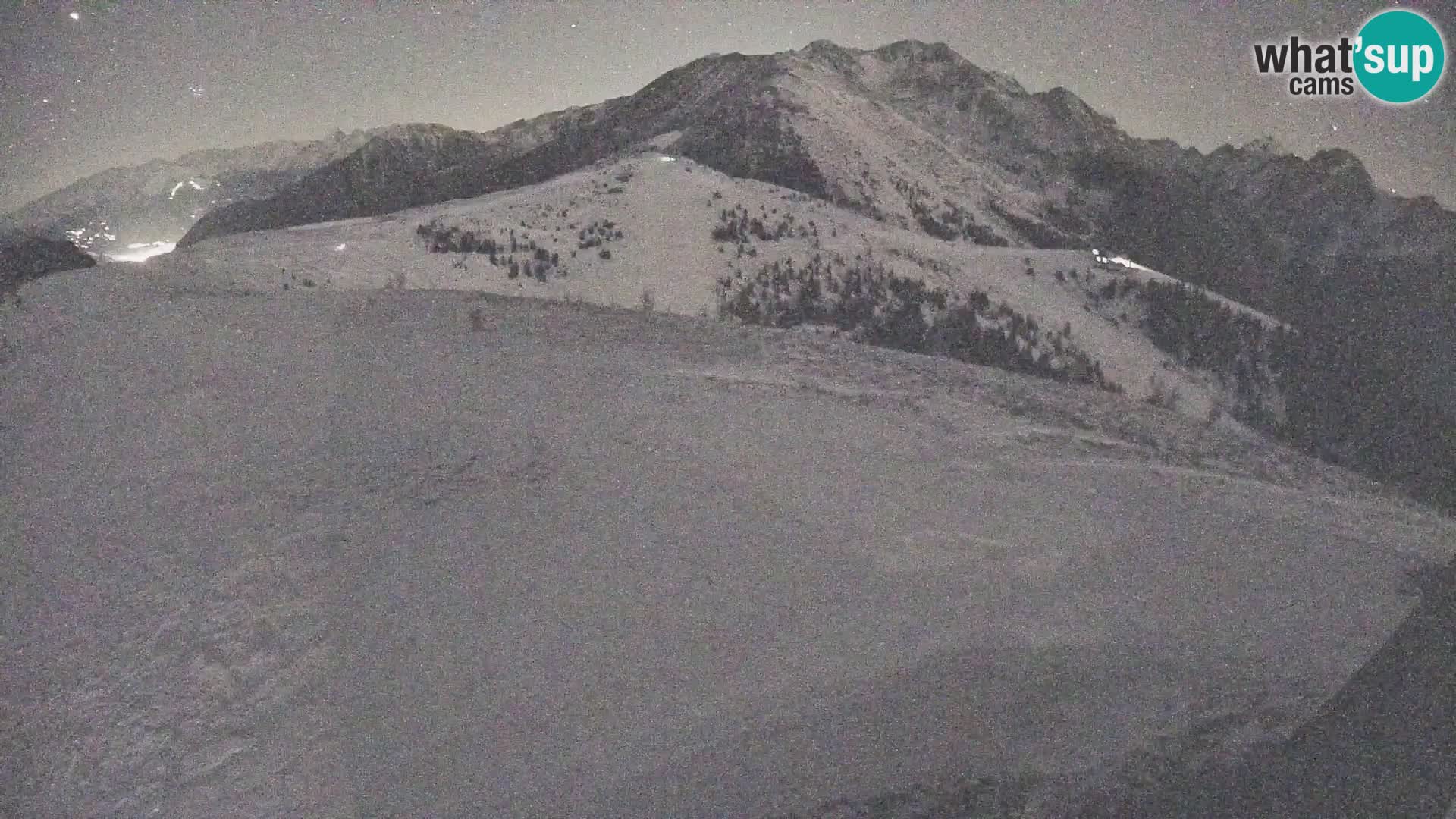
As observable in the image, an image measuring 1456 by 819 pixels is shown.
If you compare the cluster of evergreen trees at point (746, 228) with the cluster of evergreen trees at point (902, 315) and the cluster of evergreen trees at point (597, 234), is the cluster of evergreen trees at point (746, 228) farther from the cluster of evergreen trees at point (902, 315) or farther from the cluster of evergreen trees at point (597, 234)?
the cluster of evergreen trees at point (597, 234)

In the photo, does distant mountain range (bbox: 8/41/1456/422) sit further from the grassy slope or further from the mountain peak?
the grassy slope

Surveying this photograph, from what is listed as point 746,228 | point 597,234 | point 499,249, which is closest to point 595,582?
point 499,249

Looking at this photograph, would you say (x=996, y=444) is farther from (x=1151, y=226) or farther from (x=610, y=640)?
(x=1151, y=226)

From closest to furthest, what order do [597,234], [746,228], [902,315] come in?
[902,315], [597,234], [746,228]

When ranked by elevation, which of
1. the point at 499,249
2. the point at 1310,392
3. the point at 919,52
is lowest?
the point at 1310,392

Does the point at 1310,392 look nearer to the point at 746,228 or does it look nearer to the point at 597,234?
the point at 746,228

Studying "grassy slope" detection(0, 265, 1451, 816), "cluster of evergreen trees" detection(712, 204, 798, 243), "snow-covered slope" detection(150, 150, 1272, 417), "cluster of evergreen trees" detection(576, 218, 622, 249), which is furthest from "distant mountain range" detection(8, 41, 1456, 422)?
"grassy slope" detection(0, 265, 1451, 816)

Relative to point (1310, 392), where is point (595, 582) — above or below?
above
